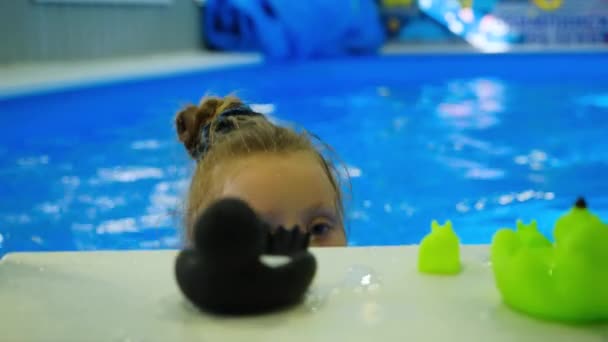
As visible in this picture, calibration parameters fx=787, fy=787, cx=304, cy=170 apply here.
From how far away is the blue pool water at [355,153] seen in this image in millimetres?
2590

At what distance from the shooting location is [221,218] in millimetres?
533

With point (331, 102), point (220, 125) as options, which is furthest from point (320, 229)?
point (331, 102)

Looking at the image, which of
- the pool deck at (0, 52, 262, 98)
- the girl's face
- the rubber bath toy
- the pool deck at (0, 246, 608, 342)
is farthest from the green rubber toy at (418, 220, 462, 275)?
the pool deck at (0, 52, 262, 98)

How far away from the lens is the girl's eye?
1.25m

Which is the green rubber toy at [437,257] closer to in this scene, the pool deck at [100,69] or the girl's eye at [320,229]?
the girl's eye at [320,229]

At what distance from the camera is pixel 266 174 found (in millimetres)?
1268

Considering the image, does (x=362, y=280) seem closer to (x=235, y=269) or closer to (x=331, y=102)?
(x=235, y=269)

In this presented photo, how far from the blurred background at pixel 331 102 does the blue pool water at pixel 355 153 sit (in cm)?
1

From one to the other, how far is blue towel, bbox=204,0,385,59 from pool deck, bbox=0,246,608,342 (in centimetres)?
600

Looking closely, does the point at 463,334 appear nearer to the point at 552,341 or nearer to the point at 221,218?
the point at 552,341

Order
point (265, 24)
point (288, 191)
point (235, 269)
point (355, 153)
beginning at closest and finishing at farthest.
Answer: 1. point (235, 269)
2. point (288, 191)
3. point (355, 153)
4. point (265, 24)

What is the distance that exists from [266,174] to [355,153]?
2159 mm

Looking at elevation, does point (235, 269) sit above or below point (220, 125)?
above

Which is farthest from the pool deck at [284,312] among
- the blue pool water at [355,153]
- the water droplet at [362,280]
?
the blue pool water at [355,153]
